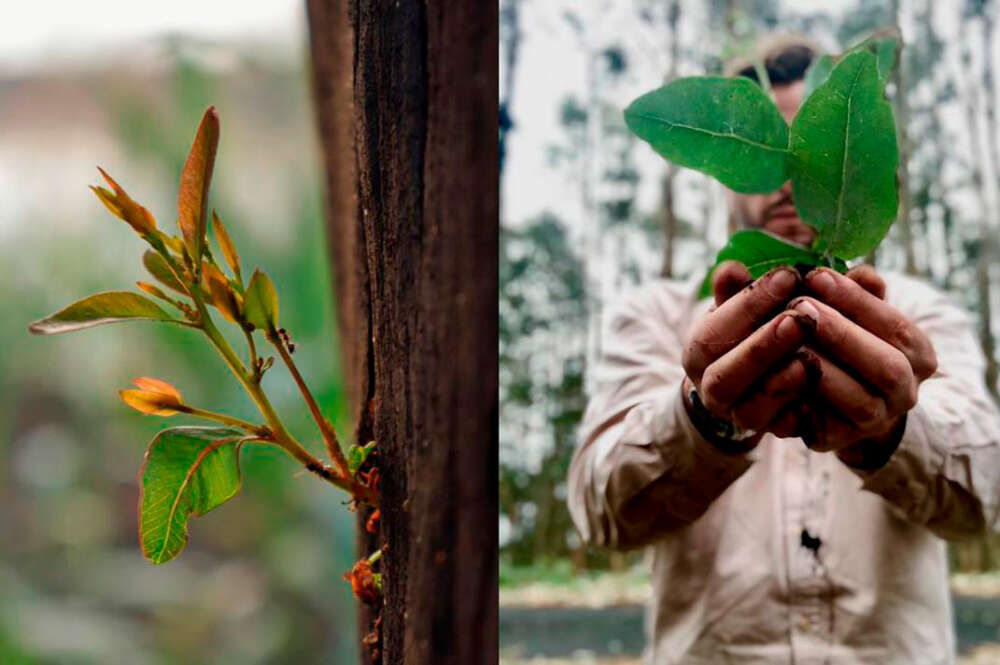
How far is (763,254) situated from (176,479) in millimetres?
282

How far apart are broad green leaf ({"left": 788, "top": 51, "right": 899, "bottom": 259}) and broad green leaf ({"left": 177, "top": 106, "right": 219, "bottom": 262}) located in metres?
0.25

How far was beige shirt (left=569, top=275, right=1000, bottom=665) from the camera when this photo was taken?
64cm

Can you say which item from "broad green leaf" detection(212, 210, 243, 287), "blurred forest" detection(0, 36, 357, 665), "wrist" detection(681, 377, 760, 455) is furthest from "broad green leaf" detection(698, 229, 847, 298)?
"blurred forest" detection(0, 36, 357, 665)

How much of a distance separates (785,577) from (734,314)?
1.60ft

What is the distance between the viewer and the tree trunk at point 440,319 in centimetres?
26

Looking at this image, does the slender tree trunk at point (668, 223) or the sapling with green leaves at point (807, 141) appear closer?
the sapling with green leaves at point (807, 141)

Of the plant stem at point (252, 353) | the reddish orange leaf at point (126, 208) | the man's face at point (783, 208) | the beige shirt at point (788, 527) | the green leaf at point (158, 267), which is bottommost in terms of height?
the beige shirt at point (788, 527)

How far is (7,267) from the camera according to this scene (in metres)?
2.01

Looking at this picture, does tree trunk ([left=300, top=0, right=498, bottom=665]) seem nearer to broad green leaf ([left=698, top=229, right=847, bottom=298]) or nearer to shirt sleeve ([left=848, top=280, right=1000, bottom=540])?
broad green leaf ([left=698, top=229, right=847, bottom=298])

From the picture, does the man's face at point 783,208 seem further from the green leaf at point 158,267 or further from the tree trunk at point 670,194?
the tree trunk at point 670,194

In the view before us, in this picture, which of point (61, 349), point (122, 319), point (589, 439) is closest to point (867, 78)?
point (122, 319)

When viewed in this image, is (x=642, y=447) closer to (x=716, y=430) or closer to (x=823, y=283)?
(x=716, y=430)

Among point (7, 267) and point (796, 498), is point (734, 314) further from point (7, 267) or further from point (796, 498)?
point (7, 267)

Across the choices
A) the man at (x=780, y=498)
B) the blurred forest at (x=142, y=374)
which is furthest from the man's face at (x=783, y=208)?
the blurred forest at (x=142, y=374)
